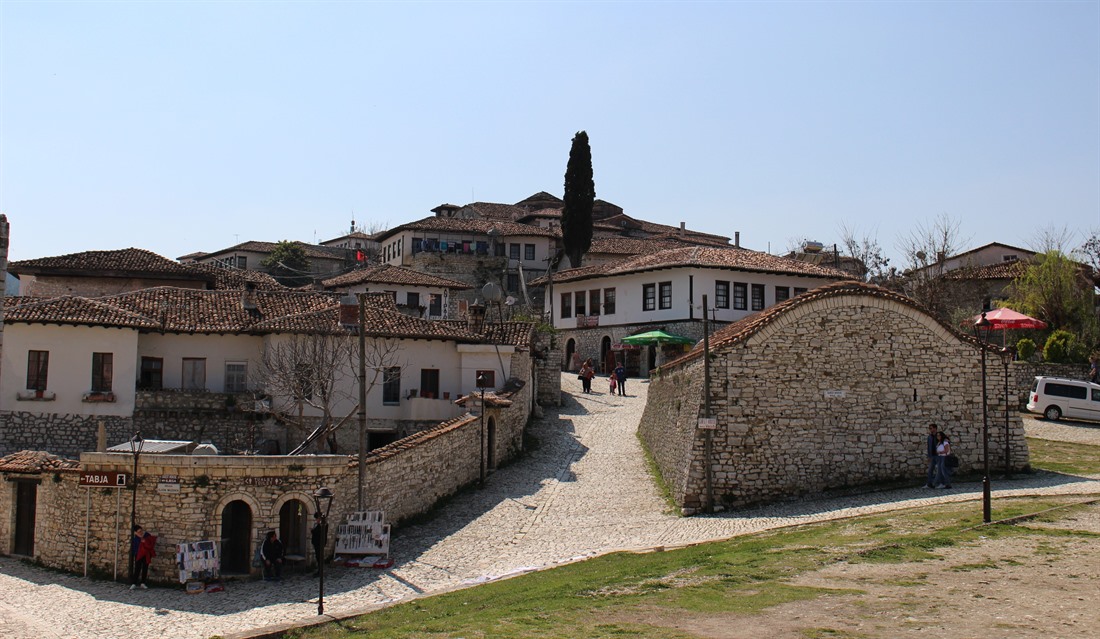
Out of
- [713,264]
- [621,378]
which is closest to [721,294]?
[713,264]

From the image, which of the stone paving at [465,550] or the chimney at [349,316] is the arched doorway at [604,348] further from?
the stone paving at [465,550]

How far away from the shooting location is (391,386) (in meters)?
34.8

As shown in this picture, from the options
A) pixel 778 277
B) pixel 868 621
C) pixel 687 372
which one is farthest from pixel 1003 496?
pixel 778 277

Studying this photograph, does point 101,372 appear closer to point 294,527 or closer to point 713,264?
point 294,527

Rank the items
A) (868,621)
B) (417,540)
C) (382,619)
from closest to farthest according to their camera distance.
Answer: (868,621), (382,619), (417,540)

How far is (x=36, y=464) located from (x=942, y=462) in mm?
22233

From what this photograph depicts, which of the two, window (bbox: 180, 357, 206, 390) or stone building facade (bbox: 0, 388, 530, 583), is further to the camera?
window (bbox: 180, 357, 206, 390)

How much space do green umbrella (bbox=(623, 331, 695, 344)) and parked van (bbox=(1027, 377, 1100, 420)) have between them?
52.7 feet

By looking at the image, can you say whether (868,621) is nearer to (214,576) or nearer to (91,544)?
(214,576)

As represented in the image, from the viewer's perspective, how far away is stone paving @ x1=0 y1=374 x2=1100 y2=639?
19750 millimetres

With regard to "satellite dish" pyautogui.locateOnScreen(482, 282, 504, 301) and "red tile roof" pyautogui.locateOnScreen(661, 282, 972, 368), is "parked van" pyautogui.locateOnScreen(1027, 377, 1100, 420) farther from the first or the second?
"satellite dish" pyautogui.locateOnScreen(482, 282, 504, 301)

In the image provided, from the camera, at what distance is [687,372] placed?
90.9 ft

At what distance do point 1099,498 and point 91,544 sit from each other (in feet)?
74.5

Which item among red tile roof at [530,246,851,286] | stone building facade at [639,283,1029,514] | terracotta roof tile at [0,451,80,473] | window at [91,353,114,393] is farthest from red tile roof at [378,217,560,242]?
stone building facade at [639,283,1029,514]
